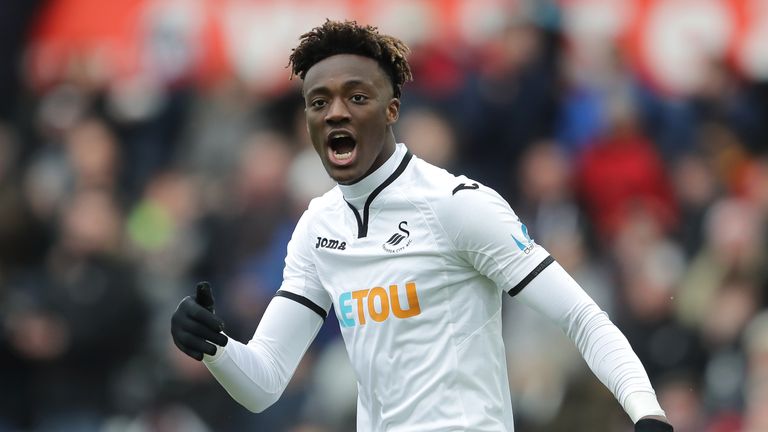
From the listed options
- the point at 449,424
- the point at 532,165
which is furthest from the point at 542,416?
the point at 449,424

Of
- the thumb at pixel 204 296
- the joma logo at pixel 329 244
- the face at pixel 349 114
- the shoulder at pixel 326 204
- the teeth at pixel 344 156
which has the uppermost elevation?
the face at pixel 349 114

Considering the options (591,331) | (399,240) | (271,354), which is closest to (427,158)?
(271,354)

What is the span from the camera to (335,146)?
202 inches

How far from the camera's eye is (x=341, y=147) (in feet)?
16.8

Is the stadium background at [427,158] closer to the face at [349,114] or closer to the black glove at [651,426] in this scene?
the face at [349,114]

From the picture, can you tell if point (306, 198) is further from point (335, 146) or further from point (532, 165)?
point (335, 146)

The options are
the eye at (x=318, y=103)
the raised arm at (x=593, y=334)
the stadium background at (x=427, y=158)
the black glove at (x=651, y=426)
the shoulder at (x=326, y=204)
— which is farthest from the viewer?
the stadium background at (x=427, y=158)

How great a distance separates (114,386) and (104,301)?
0.65m

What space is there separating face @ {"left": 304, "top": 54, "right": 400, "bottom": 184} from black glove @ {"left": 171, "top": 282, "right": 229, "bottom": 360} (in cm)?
64

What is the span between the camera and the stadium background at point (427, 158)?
9133 millimetres

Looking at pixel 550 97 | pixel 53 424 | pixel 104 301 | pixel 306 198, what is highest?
pixel 550 97

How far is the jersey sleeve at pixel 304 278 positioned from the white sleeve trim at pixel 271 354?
3 centimetres

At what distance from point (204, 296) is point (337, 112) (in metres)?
0.77

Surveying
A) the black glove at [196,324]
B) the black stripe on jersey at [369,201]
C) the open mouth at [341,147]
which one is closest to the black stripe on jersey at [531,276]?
the black stripe on jersey at [369,201]
